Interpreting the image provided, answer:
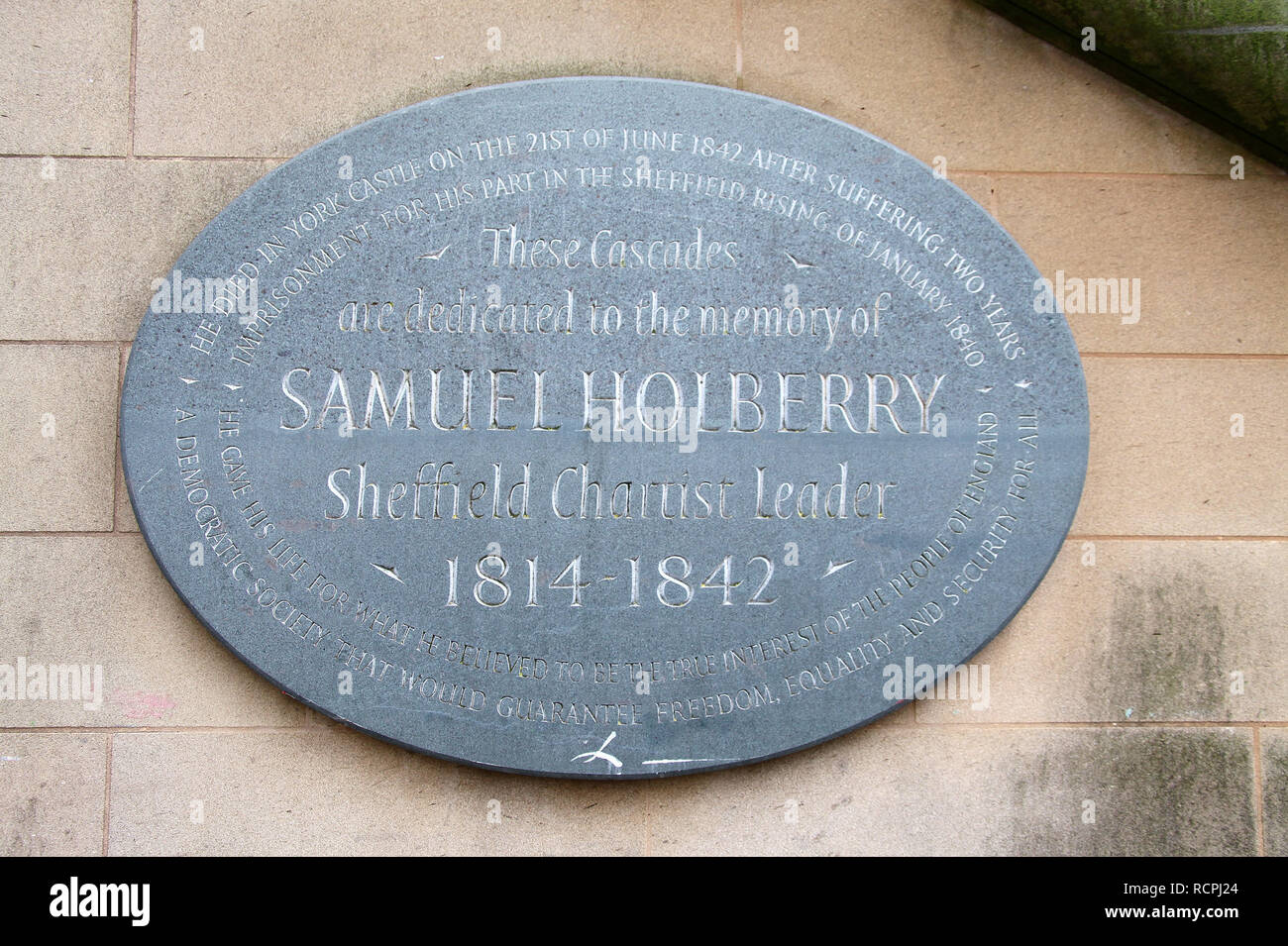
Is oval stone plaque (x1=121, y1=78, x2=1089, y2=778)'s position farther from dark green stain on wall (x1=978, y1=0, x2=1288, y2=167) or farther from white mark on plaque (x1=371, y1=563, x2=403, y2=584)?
dark green stain on wall (x1=978, y1=0, x2=1288, y2=167)

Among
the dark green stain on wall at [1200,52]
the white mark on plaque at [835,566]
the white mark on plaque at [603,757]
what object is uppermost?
the dark green stain on wall at [1200,52]

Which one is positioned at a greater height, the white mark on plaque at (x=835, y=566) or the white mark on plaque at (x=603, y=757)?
the white mark on plaque at (x=835, y=566)

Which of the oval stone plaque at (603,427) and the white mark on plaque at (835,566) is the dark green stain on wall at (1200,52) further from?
the white mark on plaque at (835,566)

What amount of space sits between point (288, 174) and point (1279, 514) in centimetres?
275

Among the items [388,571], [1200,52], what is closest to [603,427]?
[388,571]

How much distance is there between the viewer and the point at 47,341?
2971 mm

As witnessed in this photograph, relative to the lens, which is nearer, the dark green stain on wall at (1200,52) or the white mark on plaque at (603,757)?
the white mark on plaque at (603,757)

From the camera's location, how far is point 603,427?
284 centimetres

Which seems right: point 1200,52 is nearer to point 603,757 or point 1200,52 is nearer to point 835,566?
point 835,566

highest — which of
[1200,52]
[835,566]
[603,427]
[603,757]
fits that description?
[1200,52]

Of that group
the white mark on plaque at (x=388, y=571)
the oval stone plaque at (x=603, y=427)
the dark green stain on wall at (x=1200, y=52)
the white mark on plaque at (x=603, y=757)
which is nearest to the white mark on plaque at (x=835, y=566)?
the oval stone plaque at (x=603, y=427)

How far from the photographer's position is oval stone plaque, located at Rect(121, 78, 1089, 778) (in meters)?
2.77

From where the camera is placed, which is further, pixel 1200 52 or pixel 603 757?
pixel 1200 52

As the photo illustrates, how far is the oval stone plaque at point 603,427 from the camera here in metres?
2.77
